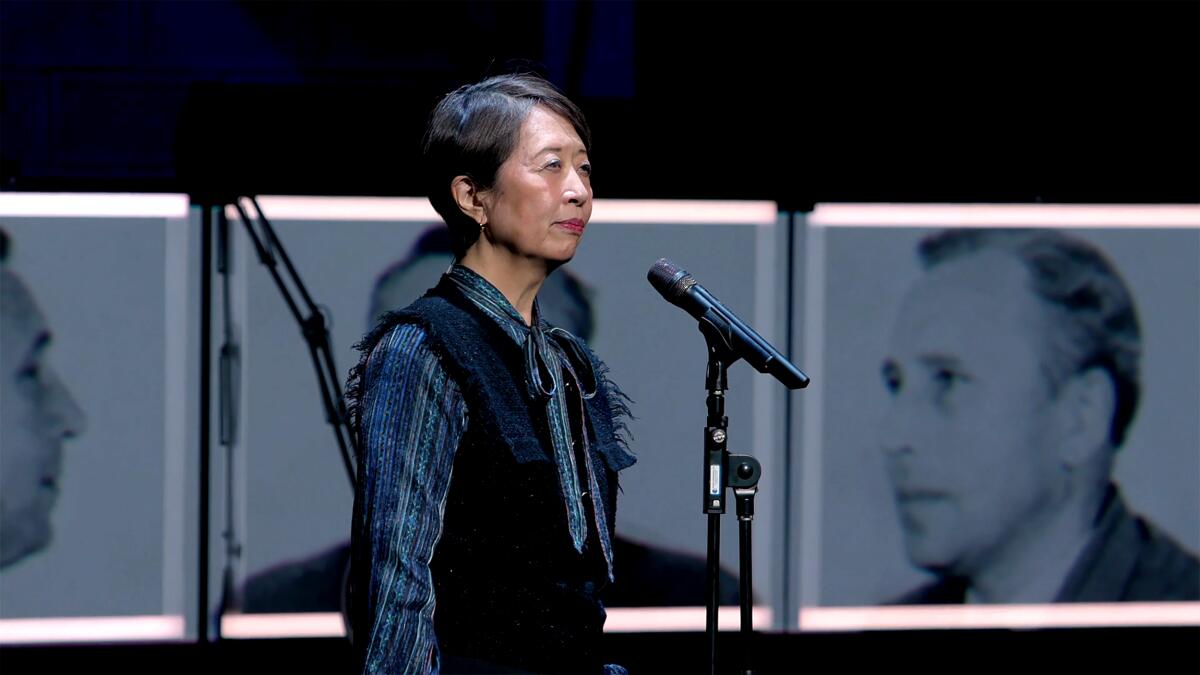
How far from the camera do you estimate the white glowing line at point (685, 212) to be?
170 inches

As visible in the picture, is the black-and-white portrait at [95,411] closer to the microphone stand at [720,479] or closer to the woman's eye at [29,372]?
the woman's eye at [29,372]

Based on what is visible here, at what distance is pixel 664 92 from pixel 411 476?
2939 millimetres

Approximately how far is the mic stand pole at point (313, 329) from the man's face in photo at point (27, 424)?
675 mm

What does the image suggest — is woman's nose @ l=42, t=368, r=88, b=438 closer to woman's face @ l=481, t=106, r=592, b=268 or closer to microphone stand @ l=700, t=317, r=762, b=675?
microphone stand @ l=700, t=317, r=762, b=675

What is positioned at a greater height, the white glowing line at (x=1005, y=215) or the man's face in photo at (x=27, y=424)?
the white glowing line at (x=1005, y=215)

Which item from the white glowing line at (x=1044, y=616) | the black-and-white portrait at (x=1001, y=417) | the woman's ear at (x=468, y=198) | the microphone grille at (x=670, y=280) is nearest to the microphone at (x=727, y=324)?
the microphone grille at (x=670, y=280)

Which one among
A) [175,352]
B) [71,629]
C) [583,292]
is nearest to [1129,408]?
[583,292]

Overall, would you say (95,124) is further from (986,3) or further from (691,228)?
(986,3)

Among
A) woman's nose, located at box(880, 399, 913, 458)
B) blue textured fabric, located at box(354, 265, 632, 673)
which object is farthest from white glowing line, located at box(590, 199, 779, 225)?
blue textured fabric, located at box(354, 265, 632, 673)

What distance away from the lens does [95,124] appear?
434cm

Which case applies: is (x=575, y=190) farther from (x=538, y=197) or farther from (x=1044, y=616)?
(x=1044, y=616)

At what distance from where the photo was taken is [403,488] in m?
1.67

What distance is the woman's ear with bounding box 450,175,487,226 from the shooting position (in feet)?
6.28

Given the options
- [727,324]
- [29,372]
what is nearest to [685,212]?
[29,372]
